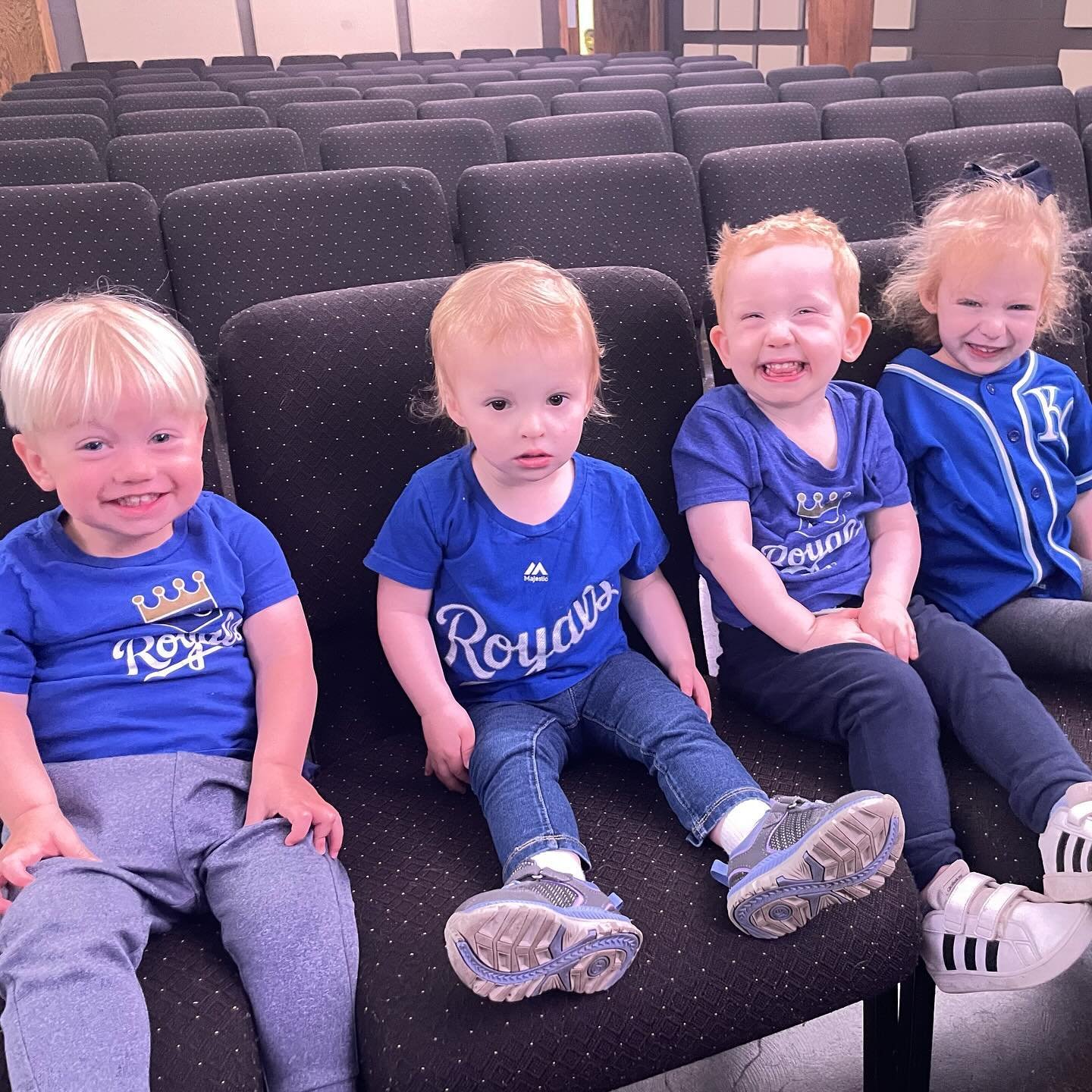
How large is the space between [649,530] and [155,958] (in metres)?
0.70

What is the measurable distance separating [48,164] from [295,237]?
1.42 metres

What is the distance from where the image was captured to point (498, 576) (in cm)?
120

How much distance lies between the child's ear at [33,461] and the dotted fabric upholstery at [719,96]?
12.6 feet

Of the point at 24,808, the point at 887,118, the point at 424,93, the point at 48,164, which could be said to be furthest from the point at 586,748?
the point at 424,93

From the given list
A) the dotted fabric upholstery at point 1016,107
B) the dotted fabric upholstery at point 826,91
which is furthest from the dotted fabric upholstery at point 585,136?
the dotted fabric upholstery at point 826,91

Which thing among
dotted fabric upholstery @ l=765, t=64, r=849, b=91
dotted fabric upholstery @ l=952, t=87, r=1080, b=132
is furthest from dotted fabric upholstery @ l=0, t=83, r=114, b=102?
dotted fabric upholstery @ l=952, t=87, r=1080, b=132

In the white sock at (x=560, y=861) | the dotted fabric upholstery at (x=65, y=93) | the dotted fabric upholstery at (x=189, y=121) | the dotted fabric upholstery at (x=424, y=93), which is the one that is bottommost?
the white sock at (x=560, y=861)

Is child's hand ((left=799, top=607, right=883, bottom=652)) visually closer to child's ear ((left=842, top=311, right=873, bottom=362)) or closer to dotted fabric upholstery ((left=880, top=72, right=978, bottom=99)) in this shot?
child's ear ((left=842, top=311, right=873, bottom=362))

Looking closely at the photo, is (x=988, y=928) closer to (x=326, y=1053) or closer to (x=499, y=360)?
(x=326, y=1053)

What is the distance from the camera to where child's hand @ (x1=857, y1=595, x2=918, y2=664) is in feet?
4.12

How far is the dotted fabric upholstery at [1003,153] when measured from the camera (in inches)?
93.7

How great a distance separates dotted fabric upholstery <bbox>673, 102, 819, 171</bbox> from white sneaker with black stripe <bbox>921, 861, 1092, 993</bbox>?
293cm

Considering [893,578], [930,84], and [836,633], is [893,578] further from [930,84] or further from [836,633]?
[930,84]

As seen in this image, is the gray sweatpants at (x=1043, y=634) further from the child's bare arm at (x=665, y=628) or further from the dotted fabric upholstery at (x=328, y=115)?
the dotted fabric upholstery at (x=328, y=115)
